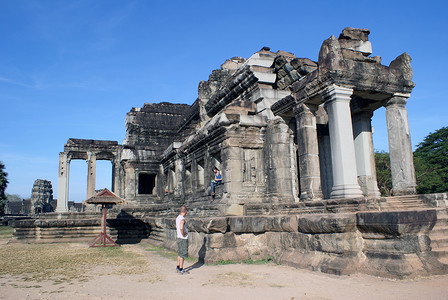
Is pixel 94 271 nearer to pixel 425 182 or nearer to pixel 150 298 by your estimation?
pixel 150 298

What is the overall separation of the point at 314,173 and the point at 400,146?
197 cm

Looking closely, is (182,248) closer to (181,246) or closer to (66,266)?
(181,246)

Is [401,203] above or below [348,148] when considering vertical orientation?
below

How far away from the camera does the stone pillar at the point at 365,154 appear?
9.45 metres

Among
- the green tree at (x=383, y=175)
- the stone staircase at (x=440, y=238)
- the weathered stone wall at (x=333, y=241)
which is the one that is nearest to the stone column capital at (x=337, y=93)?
the weathered stone wall at (x=333, y=241)

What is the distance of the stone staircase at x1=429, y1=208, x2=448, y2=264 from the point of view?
227 inches

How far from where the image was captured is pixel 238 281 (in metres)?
6.02

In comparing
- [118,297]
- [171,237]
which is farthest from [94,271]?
[171,237]

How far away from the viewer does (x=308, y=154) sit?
8719 millimetres

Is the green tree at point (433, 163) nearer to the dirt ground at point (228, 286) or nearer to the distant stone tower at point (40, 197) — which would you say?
the dirt ground at point (228, 286)

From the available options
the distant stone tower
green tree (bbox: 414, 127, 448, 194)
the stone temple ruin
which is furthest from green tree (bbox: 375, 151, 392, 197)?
the distant stone tower

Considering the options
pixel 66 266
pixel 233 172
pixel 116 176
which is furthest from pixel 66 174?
pixel 233 172

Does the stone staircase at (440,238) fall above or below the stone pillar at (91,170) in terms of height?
below

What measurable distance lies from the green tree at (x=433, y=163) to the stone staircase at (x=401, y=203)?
24.3 metres
